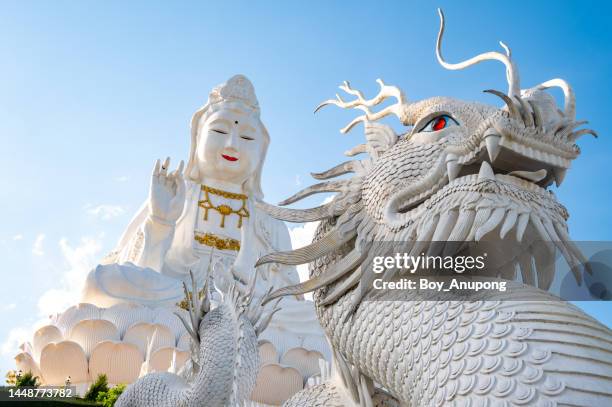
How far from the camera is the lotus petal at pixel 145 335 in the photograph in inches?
293

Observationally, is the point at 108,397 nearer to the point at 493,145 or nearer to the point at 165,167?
the point at 165,167

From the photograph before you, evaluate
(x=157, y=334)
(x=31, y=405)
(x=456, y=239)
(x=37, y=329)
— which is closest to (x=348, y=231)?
(x=456, y=239)

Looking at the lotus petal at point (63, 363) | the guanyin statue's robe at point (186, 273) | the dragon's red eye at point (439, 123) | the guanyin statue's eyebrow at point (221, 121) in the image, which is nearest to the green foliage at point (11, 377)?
the lotus petal at point (63, 363)

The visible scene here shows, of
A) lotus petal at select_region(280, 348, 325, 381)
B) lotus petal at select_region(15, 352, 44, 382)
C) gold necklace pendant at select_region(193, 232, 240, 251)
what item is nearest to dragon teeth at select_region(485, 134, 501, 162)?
lotus petal at select_region(280, 348, 325, 381)

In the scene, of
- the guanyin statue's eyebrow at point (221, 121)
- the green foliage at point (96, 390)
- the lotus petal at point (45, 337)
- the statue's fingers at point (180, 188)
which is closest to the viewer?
the green foliage at point (96, 390)

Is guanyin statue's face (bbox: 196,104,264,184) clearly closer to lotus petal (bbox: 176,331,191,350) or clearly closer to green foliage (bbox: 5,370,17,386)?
lotus petal (bbox: 176,331,191,350)

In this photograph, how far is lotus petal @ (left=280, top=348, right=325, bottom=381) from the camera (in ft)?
24.9

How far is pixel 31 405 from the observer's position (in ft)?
14.5

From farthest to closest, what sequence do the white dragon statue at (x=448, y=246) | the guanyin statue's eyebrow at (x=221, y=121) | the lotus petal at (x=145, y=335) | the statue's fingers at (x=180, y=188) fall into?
the guanyin statue's eyebrow at (x=221, y=121), the statue's fingers at (x=180, y=188), the lotus petal at (x=145, y=335), the white dragon statue at (x=448, y=246)

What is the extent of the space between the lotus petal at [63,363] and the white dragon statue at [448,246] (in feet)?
18.4

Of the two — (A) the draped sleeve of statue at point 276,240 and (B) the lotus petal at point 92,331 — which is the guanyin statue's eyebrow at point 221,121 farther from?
(B) the lotus petal at point 92,331

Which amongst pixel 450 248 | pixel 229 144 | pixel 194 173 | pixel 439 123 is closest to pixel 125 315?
pixel 194 173

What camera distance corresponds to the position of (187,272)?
8797 mm

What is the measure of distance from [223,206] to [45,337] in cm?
313
